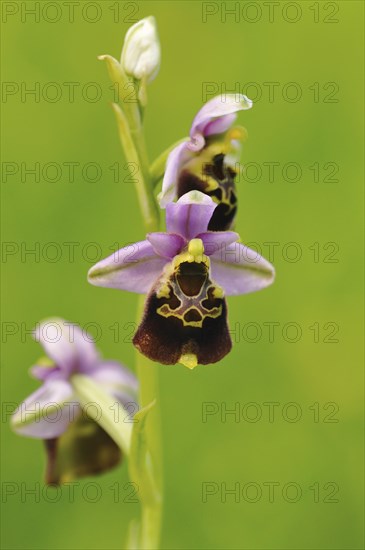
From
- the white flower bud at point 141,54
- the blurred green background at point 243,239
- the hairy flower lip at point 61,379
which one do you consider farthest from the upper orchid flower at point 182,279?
the blurred green background at point 243,239

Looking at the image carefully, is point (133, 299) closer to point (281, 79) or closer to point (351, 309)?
point (351, 309)

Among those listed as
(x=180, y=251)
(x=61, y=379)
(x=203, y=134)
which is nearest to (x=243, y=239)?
(x=61, y=379)

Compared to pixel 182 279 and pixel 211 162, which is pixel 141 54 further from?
pixel 182 279

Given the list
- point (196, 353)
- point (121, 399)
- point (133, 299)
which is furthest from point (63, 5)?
point (196, 353)

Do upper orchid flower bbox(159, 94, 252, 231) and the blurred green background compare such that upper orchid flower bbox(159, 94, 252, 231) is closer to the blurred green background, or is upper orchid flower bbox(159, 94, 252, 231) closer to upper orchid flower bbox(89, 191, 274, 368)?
upper orchid flower bbox(89, 191, 274, 368)

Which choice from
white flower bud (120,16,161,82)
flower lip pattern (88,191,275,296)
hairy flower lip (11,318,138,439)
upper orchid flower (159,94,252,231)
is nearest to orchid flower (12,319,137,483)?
hairy flower lip (11,318,138,439)

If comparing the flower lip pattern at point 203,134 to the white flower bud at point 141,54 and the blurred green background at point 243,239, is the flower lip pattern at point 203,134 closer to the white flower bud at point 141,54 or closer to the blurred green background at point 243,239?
the white flower bud at point 141,54
